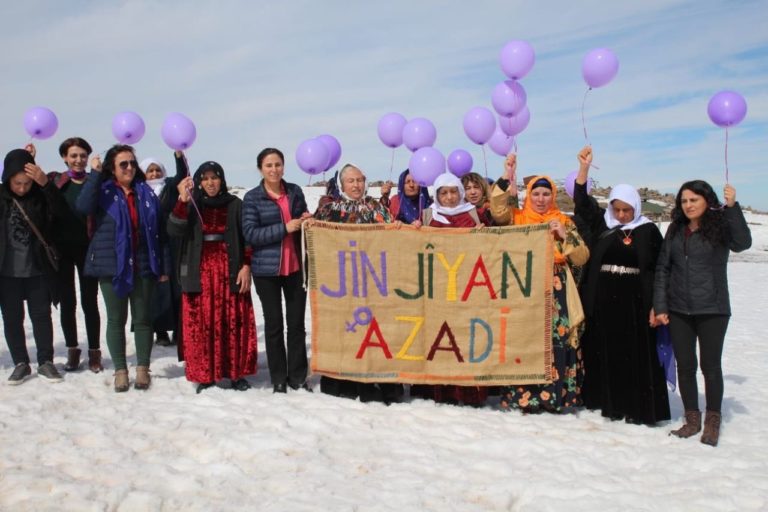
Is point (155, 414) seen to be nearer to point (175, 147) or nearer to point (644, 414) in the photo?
point (175, 147)

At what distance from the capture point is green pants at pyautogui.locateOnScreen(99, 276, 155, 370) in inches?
208

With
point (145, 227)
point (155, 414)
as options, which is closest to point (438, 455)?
point (155, 414)

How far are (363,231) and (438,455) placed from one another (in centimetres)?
187

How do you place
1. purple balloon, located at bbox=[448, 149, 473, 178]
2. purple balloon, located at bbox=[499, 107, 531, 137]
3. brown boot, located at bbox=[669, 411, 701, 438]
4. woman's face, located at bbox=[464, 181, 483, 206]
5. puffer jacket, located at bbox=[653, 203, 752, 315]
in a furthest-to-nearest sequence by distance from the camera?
purple balloon, located at bbox=[448, 149, 473, 178] < purple balloon, located at bbox=[499, 107, 531, 137] < woman's face, located at bbox=[464, 181, 483, 206] < brown boot, located at bbox=[669, 411, 701, 438] < puffer jacket, located at bbox=[653, 203, 752, 315]

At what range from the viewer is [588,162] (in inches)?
185

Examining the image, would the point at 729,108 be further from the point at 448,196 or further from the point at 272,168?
the point at 272,168

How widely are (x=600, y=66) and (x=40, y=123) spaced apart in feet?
16.3

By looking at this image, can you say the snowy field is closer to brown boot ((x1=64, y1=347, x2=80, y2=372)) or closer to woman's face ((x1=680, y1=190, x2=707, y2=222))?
brown boot ((x1=64, y1=347, x2=80, y2=372))

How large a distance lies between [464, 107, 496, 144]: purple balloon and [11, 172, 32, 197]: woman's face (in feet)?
13.9

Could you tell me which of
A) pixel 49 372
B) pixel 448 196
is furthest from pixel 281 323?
pixel 49 372

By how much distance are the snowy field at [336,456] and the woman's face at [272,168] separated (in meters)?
1.77

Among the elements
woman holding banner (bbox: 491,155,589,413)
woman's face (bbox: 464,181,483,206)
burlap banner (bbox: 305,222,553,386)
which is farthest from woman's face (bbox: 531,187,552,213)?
woman's face (bbox: 464,181,483,206)

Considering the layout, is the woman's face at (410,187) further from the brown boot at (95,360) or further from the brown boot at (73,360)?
the brown boot at (73,360)

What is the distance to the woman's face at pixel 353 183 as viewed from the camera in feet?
17.1
